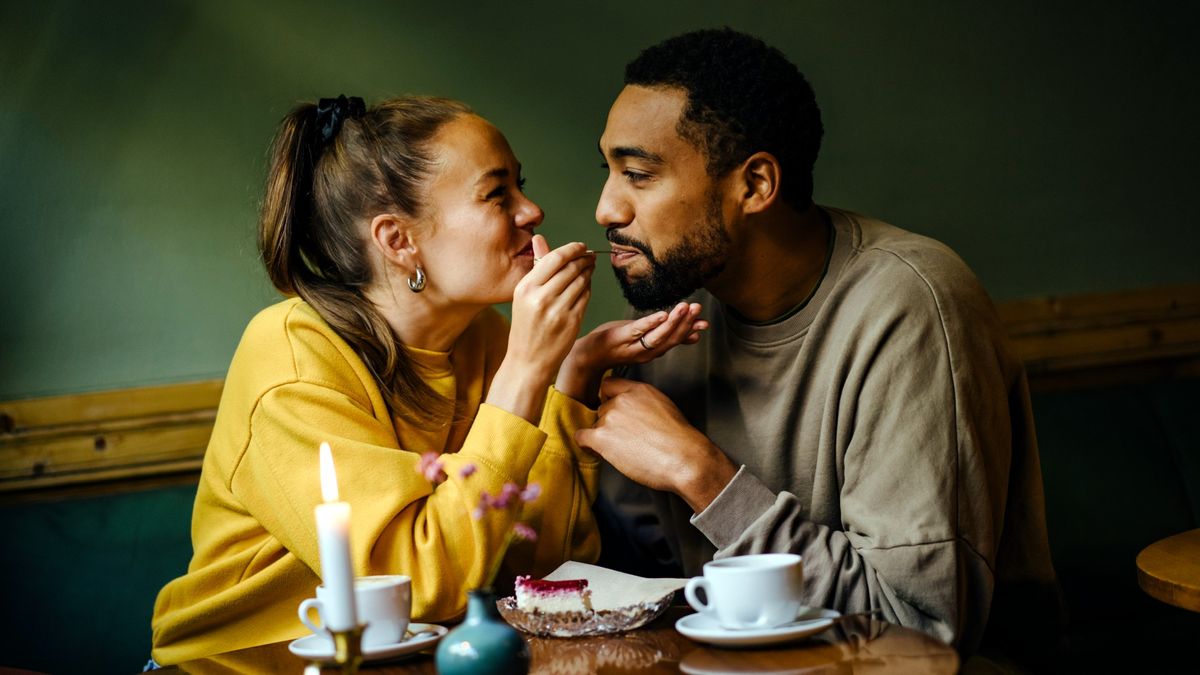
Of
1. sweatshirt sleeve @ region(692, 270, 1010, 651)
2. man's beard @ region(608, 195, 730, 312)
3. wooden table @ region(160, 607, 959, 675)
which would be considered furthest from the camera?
man's beard @ region(608, 195, 730, 312)

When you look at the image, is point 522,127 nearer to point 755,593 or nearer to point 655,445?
point 655,445

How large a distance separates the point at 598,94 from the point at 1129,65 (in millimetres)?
1433

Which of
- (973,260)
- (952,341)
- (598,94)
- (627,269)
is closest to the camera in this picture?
(952,341)

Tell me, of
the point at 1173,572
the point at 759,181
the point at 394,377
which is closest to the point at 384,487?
the point at 394,377

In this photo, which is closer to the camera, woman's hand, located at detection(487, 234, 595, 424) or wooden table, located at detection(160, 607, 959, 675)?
wooden table, located at detection(160, 607, 959, 675)

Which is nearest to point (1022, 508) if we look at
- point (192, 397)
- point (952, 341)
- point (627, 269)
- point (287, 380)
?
point (952, 341)

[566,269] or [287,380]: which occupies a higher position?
[566,269]

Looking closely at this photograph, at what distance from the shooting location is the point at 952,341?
5.40ft

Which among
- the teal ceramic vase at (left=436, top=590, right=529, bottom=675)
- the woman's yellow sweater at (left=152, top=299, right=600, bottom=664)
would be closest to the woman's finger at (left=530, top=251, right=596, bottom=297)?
the woman's yellow sweater at (left=152, top=299, right=600, bottom=664)

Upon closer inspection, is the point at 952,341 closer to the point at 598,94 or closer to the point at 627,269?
the point at 627,269

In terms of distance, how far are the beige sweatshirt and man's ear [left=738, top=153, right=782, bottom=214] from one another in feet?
0.44

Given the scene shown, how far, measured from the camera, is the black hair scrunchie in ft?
6.54

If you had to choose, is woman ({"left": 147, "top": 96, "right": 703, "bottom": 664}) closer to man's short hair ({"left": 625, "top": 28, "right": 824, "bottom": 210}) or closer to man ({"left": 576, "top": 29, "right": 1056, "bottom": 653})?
man ({"left": 576, "top": 29, "right": 1056, "bottom": 653})

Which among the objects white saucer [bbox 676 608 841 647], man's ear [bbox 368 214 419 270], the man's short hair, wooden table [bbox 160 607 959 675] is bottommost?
wooden table [bbox 160 607 959 675]
